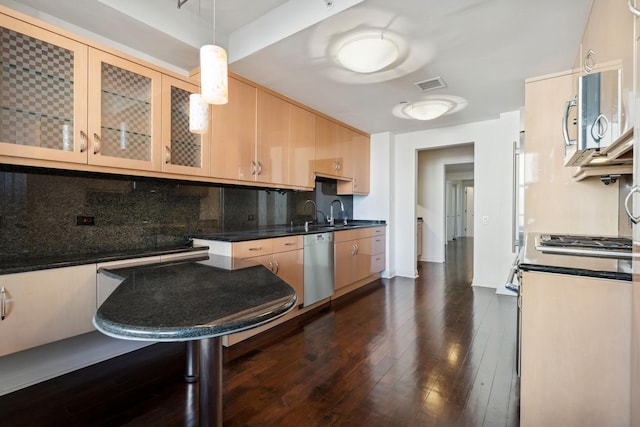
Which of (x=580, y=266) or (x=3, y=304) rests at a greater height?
(x=580, y=266)

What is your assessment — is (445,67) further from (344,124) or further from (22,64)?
(22,64)

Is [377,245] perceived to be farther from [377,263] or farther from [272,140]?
[272,140]

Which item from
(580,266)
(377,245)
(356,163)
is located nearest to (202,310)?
(580,266)

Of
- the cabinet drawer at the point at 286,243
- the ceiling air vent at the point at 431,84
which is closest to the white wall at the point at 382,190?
the ceiling air vent at the point at 431,84

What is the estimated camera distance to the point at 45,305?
166 cm

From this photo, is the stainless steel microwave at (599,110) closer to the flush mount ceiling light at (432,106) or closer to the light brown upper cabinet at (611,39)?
the light brown upper cabinet at (611,39)

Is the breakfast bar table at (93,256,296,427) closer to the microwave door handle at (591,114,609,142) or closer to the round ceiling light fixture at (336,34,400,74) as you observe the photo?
the microwave door handle at (591,114,609,142)

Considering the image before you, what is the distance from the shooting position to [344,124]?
14.5ft

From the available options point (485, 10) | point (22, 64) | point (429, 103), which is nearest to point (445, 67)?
point (429, 103)

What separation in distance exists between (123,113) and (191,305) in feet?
5.94

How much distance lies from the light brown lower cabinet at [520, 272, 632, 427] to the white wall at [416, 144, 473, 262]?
5.34m

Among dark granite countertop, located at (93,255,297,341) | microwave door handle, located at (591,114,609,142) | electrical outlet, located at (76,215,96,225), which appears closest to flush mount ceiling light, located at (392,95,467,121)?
microwave door handle, located at (591,114,609,142)

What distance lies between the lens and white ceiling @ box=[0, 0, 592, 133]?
194 centimetres

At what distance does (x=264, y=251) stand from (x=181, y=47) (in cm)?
187
